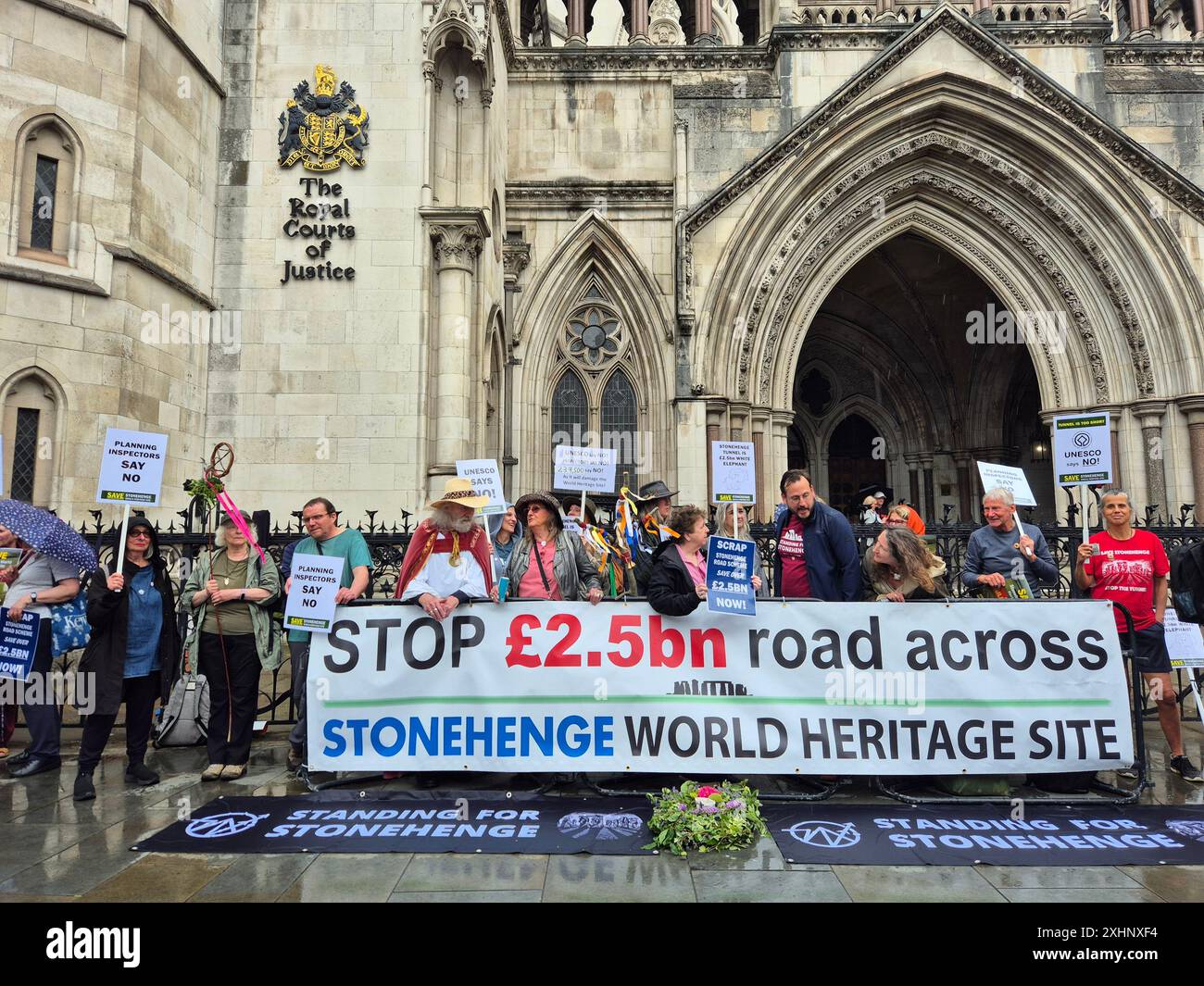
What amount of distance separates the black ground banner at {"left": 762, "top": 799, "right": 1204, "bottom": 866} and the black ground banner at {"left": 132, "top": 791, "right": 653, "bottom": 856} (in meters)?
0.96

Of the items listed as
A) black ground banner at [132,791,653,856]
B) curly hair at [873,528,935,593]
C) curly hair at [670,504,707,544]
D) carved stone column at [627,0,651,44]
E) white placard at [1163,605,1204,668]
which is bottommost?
black ground banner at [132,791,653,856]

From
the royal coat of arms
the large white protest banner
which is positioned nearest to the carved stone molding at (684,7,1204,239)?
the royal coat of arms

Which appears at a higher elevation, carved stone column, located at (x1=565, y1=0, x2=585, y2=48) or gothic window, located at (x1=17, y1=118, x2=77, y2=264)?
carved stone column, located at (x1=565, y1=0, x2=585, y2=48)

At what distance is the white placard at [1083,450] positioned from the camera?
6.52 metres

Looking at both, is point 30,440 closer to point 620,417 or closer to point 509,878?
point 509,878

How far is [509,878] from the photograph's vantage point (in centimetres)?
366

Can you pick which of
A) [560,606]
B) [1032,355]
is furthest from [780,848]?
[1032,355]

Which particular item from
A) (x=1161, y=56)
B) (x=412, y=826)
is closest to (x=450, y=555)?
(x=412, y=826)

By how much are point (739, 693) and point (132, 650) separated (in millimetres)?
4366

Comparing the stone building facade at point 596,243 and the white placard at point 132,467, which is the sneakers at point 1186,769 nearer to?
the white placard at point 132,467

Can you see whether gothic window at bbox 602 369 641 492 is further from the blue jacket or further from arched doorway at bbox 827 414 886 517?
the blue jacket

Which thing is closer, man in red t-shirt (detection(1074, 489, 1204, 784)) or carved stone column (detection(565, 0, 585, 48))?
man in red t-shirt (detection(1074, 489, 1204, 784))

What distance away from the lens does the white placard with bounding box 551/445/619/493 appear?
23.8 ft

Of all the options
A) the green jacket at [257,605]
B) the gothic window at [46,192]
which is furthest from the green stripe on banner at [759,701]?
the gothic window at [46,192]
